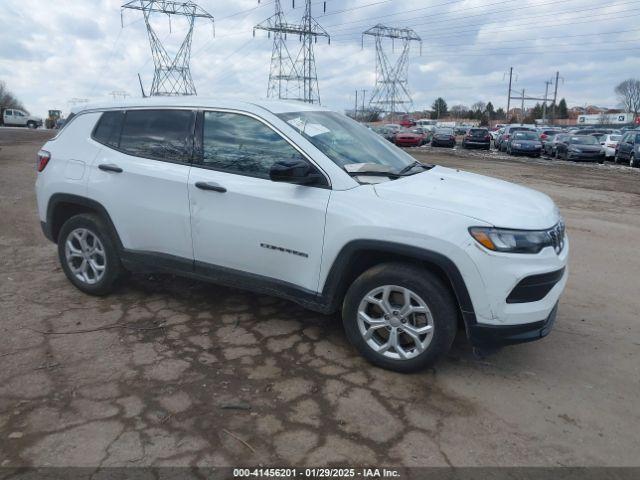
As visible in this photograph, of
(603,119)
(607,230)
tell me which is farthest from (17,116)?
(603,119)

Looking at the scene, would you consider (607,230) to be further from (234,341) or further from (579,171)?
(579,171)

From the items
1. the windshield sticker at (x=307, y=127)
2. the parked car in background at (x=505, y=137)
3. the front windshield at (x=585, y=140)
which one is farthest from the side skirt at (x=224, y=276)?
the parked car in background at (x=505, y=137)

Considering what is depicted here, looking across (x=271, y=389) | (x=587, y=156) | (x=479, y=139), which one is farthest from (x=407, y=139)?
(x=271, y=389)

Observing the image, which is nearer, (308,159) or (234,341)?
(308,159)

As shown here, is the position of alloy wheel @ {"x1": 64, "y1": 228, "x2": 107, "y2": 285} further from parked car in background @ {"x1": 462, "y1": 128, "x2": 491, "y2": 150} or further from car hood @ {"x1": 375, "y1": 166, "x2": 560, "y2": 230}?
parked car in background @ {"x1": 462, "y1": 128, "x2": 491, "y2": 150}

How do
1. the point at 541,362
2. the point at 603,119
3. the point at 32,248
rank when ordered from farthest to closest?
1. the point at 603,119
2. the point at 32,248
3. the point at 541,362

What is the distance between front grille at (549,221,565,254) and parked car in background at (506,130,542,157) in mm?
26962

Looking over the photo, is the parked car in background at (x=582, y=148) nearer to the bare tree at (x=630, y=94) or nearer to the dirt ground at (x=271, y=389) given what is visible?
the dirt ground at (x=271, y=389)

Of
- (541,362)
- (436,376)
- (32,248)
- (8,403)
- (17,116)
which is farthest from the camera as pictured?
(17,116)

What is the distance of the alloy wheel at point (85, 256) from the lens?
15.7 feet

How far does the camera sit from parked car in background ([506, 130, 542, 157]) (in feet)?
93.8

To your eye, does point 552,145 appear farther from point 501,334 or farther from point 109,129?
point 501,334

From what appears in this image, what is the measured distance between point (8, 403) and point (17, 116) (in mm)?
62680

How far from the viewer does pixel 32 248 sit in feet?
21.6
